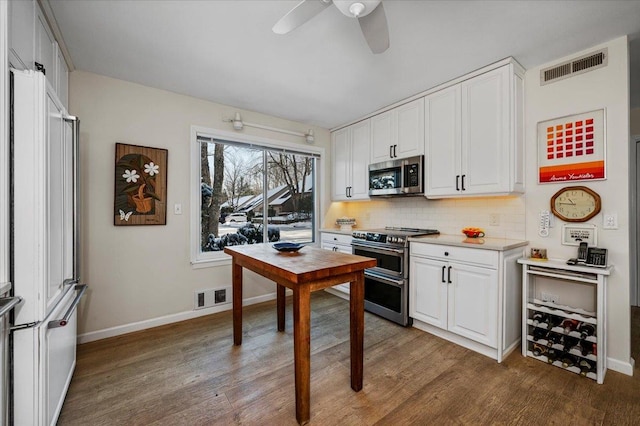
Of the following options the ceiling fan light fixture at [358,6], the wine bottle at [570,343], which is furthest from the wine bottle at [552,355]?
the ceiling fan light fixture at [358,6]

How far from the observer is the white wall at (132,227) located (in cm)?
254

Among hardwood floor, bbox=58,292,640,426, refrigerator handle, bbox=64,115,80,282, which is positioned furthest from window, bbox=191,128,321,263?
refrigerator handle, bbox=64,115,80,282

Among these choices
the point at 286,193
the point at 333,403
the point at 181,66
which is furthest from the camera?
the point at 286,193

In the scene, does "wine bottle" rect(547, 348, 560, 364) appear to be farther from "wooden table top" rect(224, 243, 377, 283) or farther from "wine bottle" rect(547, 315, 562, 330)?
"wooden table top" rect(224, 243, 377, 283)

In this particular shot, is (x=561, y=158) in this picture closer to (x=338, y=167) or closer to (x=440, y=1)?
(x=440, y=1)

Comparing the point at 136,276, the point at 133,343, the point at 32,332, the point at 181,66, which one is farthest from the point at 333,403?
the point at 181,66

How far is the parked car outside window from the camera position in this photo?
3521 millimetres

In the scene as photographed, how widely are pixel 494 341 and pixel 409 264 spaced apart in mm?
940

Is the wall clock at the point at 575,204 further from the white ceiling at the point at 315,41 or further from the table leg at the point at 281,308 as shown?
the table leg at the point at 281,308

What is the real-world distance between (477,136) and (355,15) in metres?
1.74

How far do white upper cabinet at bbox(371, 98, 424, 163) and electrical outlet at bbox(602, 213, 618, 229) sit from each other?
63.0 inches

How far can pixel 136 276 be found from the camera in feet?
9.05

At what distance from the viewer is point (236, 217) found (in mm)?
3580

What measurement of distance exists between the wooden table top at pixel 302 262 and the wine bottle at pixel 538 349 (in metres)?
1.68
